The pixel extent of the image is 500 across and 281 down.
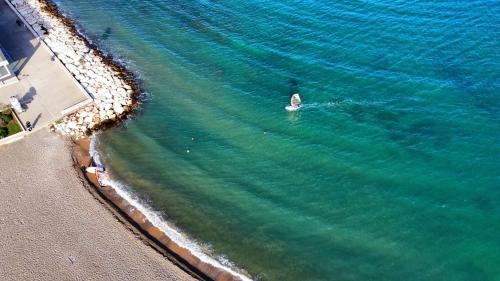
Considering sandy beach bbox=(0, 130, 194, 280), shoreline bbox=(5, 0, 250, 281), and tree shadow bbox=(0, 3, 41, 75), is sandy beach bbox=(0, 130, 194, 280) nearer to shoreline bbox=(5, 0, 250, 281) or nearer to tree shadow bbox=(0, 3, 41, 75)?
shoreline bbox=(5, 0, 250, 281)

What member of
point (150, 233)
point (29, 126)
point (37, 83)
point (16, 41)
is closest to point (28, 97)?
point (37, 83)

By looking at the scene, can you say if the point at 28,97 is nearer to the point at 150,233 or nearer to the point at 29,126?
the point at 29,126

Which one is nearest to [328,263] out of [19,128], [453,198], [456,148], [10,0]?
[453,198]

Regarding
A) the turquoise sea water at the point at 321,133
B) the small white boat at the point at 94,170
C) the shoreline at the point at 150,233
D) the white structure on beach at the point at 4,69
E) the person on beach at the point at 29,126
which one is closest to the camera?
the shoreline at the point at 150,233

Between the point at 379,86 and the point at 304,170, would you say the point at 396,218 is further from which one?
the point at 379,86

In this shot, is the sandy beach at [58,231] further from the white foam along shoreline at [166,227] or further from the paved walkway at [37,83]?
the paved walkway at [37,83]

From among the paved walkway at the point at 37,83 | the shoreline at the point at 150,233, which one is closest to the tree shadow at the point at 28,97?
the paved walkway at the point at 37,83

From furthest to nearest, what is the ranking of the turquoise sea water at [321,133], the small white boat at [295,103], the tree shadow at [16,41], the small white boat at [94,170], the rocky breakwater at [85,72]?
the tree shadow at [16,41]
the small white boat at [295,103]
the rocky breakwater at [85,72]
the small white boat at [94,170]
the turquoise sea water at [321,133]
